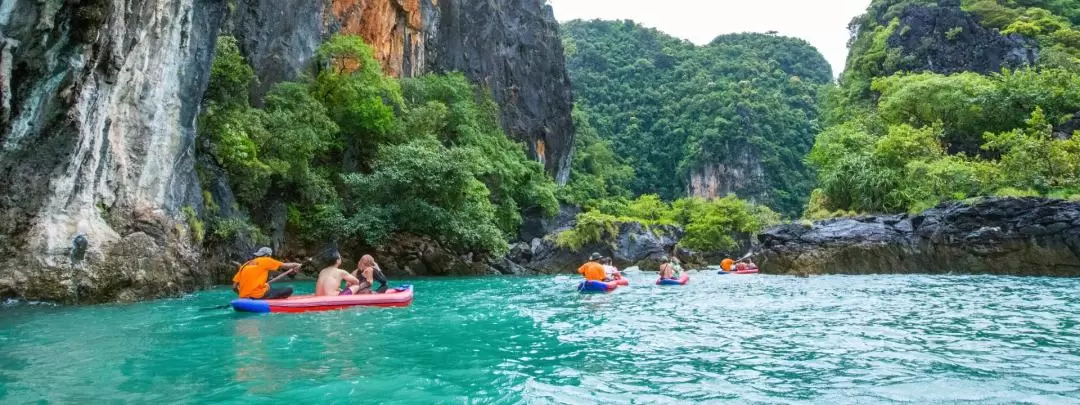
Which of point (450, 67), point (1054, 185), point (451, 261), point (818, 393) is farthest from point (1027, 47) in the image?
point (818, 393)

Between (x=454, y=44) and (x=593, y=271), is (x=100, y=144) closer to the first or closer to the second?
(x=593, y=271)

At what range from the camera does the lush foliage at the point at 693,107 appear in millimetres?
68062

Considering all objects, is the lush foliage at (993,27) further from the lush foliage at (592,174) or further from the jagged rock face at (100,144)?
the jagged rock face at (100,144)


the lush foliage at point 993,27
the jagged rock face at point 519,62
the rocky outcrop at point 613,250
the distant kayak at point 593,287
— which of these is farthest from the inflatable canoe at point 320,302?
the lush foliage at point 993,27

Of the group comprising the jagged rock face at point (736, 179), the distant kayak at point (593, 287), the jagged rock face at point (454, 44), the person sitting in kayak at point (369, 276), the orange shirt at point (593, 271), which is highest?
the jagged rock face at point (454, 44)

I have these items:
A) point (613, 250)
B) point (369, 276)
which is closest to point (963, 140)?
point (613, 250)

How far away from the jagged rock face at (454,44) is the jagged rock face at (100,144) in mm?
7010

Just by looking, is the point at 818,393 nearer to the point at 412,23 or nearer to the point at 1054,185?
the point at 1054,185

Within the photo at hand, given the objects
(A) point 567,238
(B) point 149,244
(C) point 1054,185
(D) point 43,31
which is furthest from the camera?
(A) point 567,238

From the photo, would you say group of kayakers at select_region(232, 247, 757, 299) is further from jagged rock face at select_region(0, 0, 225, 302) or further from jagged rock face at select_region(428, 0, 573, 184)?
jagged rock face at select_region(428, 0, 573, 184)

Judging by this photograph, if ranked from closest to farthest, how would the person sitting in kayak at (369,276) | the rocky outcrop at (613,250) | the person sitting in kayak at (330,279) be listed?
the person sitting in kayak at (330,279) < the person sitting in kayak at (369,276) < the rocky outcrop at (613,250)

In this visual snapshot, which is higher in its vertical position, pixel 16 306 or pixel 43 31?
pixel 43 31

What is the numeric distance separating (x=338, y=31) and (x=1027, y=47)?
37.3 metres

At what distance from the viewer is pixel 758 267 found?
2423 centimetres
